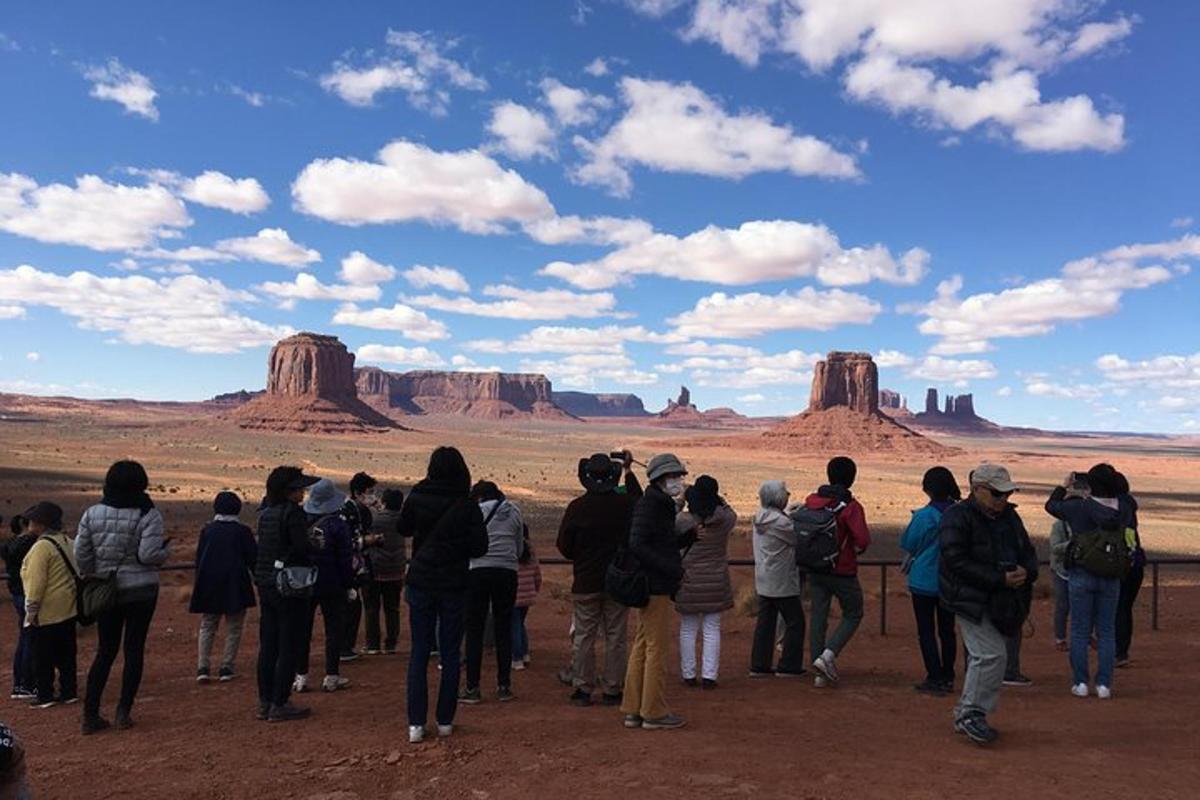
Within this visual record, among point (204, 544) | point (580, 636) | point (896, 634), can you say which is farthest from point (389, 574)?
point (896, 634)

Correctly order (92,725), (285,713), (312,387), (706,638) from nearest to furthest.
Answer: (92,725) < (285,713) < (706,638) < (312,387)

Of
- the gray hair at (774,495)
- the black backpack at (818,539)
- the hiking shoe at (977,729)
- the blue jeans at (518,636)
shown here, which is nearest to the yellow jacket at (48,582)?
the blue jeans at (518,636)

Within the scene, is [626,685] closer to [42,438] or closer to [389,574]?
[389,574]

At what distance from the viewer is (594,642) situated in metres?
6.16

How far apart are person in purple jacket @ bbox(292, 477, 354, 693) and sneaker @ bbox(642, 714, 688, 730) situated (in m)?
2.78

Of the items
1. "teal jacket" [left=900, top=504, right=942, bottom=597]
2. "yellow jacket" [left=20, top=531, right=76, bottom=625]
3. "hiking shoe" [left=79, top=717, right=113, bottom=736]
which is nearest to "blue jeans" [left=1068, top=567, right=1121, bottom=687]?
"teal jacket" [left=900, top=504, right=942, bottom=597]

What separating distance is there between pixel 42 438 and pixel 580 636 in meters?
92.6

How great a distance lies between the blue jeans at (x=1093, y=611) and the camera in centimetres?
621

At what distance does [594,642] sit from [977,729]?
2.67 meters

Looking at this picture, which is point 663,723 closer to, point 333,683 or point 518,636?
point 518,636

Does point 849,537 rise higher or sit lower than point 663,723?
higher

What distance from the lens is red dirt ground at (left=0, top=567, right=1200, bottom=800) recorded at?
4.56 metres

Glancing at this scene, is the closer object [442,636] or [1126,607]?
[442,636]

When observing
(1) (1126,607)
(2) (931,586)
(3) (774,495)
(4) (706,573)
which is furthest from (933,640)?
(1) (1126,607)
